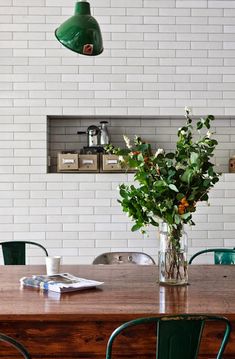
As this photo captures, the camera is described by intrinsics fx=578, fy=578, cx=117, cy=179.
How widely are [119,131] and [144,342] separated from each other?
10.3 feet

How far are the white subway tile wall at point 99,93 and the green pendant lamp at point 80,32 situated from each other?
1.94 meters

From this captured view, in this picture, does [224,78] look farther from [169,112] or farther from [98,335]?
[98,335]

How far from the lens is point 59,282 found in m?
2.65

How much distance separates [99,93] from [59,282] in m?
2.53

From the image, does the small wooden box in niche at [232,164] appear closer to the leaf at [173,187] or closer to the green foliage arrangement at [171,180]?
the green foliage arrangement at [171,180]

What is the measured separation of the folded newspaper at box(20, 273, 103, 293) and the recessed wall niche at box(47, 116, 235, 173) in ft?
7.90

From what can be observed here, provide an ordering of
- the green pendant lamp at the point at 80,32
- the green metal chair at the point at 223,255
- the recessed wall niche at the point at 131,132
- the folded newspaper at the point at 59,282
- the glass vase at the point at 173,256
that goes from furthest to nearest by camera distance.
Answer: the recessed wall niche at the point at 131,132, the green metal chair at the point at 223,255, the green pendant lamp at the point at 80,32, the glass vase at the point at 173,256, the folded newspaper at the point at 59,282

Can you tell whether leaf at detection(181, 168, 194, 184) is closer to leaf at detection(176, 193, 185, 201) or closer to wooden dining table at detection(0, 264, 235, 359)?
leaf at detection(176, 193, 185, 201)

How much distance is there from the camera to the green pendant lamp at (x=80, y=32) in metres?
2.87

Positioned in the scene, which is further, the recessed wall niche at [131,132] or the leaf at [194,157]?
the recessed wall niche at [131,132]

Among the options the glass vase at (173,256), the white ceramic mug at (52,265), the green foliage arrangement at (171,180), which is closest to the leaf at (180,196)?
the green foliage arrangement at (171,180)

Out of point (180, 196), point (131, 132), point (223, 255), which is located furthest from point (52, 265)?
point (131, 132)

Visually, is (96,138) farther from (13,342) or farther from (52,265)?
(13,342)

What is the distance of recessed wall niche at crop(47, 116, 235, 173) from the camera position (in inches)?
202
